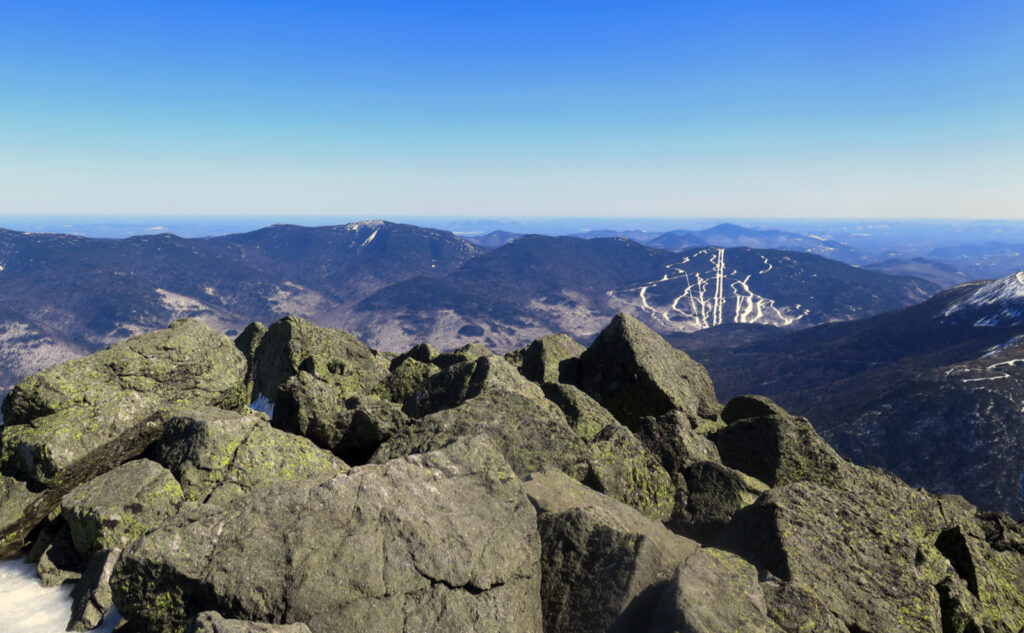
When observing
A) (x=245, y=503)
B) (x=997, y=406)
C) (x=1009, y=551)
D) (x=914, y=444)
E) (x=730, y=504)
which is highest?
(x=245, y=503)

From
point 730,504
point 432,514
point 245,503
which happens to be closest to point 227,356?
Answer: point 245,503

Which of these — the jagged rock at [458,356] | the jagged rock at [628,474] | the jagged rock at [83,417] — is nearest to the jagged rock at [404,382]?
the jagged rock at [458,356]

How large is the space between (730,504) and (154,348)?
22598mm

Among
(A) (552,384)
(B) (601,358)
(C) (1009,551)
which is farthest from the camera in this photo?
(B) (601,358)

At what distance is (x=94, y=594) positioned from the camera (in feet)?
34.8

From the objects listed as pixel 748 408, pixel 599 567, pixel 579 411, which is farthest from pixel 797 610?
pixel 748 408

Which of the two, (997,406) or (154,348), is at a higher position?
(154,348)

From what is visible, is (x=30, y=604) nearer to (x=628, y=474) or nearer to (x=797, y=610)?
(x=628, y=474)

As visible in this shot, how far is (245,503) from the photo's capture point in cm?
1044

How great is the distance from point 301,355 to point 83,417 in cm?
1480

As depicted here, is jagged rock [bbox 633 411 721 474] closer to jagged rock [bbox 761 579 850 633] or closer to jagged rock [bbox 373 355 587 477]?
jagged rock [bbox 373 355 587 477]

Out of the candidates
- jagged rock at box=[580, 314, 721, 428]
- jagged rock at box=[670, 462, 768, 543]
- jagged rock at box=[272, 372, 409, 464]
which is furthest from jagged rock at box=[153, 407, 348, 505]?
jagged rock at box=[580, 314, 721, 428]

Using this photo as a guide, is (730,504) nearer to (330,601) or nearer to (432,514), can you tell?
(432,514)

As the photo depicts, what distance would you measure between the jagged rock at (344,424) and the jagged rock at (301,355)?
7227mm
